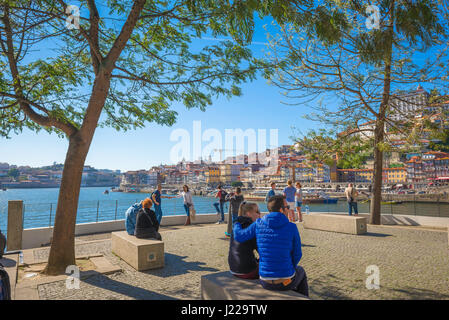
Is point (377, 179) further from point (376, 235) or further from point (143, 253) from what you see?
point (143, 253)

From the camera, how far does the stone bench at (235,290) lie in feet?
8.23

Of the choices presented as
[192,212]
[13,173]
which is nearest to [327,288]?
[192,212]

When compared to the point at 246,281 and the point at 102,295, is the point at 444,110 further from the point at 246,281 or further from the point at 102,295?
the point at 102,295

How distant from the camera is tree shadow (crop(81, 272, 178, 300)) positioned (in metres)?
3.73

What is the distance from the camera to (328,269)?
486 cm

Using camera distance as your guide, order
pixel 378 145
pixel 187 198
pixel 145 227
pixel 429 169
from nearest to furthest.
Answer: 1. pixel 145 227
2. pixel 378 145
3. pixel 187 198
4. pixel 429 169

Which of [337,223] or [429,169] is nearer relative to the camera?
[337,223]

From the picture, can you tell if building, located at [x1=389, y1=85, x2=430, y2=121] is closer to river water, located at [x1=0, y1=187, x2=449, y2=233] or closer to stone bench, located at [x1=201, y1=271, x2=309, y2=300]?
river water, located at [x1=0, y1=187, x2=449, y2=233]

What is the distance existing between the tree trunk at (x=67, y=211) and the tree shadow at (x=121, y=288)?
70cm

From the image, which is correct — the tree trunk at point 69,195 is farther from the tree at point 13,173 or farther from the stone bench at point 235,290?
the tree at point 13,173

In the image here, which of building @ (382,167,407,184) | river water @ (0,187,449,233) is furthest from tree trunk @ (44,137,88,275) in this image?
building @ (382,167,407,184)

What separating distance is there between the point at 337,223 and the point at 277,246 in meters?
6.66

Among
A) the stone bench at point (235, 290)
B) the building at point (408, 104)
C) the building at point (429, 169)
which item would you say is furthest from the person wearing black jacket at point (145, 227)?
the building at point (429, 169)

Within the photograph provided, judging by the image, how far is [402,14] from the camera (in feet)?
10.6
